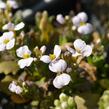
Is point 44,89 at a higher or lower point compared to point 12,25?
lower

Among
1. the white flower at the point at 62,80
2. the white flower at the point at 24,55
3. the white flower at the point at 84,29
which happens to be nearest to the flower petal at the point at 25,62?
the white flower at the point at 24,55

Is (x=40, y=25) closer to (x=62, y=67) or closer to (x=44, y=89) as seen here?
(x=44, y=89)

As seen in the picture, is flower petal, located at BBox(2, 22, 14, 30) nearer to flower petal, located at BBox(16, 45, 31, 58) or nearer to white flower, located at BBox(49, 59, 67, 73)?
flower petal, located at BBox(16, 45, 31, 58)

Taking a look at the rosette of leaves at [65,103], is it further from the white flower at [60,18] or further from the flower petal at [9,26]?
the white flower at [60,18]

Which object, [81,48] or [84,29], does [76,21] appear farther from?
[81,48]

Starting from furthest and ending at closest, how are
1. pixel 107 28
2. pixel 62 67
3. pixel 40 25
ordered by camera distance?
pixel 107 28
pixel 40 25
pixel 62 67

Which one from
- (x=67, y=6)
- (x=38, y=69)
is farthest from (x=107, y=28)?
(x=38, y=69)

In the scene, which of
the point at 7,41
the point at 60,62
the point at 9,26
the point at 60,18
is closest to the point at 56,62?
the point at 60,62
